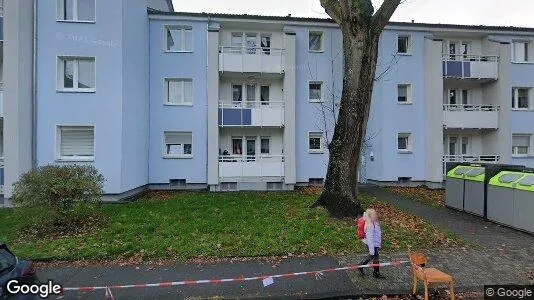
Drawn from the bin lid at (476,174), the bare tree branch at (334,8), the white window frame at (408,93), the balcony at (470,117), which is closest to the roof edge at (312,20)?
the white window frame at (408,93)

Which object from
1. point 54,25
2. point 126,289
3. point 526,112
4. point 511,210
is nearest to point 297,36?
point 54,25

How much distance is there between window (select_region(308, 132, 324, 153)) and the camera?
1764cm

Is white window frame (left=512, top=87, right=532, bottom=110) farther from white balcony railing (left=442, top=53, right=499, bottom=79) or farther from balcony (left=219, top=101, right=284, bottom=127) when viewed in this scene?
balcony (left=219, top=101, right=284, bottom=127)

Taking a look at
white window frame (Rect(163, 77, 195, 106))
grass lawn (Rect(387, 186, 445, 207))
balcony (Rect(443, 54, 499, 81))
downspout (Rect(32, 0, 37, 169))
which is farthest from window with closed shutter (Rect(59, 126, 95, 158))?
balcony (Rect(443, 54, 499, 81))

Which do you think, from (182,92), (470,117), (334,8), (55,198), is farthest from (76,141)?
(470,117)

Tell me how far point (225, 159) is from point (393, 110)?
9394 millimetres

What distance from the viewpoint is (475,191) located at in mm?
11305

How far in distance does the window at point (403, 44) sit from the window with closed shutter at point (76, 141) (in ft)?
52.3

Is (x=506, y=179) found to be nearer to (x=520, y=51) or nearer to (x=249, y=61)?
(x=249, y=61)

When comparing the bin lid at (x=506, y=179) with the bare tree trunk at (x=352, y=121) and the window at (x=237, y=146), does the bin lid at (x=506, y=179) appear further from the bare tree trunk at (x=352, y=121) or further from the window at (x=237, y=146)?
the window at (x=237, y=146)

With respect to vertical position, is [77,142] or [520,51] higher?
[520,51]

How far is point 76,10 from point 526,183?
55.7ft

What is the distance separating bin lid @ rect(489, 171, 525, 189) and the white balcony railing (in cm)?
902

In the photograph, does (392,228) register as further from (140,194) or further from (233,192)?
(140,194)
